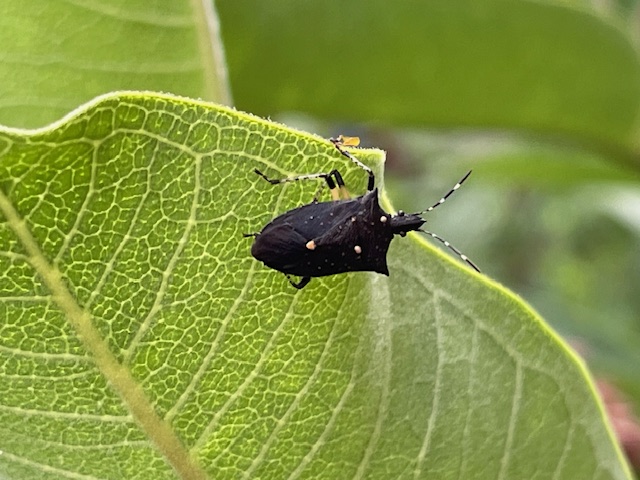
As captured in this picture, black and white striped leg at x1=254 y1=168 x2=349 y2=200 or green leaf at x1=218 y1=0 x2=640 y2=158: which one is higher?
green leaf at x1=218 y1=0 x2=640 y2=158

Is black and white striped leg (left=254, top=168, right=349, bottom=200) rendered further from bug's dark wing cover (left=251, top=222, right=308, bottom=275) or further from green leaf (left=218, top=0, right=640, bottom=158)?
green leaf (left=218, top=0, right=640, bottom=158)

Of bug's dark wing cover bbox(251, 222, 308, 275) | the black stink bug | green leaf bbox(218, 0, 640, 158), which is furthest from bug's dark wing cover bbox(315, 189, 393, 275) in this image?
green leaf bbox(218, 0, 640, 158)

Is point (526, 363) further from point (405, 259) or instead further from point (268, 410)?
point (268, 410)

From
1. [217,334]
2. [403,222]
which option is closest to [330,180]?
[217,334]

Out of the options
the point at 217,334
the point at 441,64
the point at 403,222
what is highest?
the point at 441,64

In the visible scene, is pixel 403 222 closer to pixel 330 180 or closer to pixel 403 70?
pixel 330 180

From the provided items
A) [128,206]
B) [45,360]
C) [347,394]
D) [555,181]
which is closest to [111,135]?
[128,206]

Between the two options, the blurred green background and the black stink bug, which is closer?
the black stink bug
